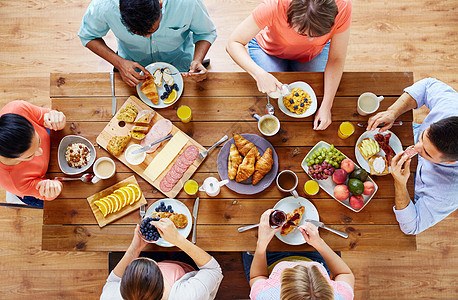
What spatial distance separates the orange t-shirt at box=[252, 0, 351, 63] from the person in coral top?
1498mm

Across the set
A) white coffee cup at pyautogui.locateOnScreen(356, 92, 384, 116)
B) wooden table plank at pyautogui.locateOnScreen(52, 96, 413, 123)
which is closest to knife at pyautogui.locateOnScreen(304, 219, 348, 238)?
wooden table plank at pyautogui.locateOnScreen(52, 96, 413, 123)

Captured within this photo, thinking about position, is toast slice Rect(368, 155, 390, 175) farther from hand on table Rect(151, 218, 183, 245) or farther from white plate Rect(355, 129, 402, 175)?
hand on table Rect(151, 218, 183, 245)

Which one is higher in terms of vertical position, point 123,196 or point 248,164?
point 248,164

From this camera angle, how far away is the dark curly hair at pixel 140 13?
1.82 m

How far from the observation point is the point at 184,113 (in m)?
2.18

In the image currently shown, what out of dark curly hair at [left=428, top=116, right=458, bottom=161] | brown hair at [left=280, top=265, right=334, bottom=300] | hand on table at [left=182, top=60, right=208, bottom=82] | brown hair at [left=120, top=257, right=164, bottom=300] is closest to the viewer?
brown hair at [left=280, top=265, right=334, bottom=300]

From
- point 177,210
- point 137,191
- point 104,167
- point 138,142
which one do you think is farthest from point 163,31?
point 177,210

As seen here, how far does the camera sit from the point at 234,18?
348 centimetres

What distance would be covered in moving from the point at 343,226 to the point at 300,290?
1.93ft

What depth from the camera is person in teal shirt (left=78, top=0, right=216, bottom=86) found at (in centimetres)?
201

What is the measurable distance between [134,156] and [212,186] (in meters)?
0.55

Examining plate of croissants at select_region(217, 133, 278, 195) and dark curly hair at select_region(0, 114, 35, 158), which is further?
plate of croissants at select_region(217, 133, 278, 195)

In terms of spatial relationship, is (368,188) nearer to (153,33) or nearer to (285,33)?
(285,33)

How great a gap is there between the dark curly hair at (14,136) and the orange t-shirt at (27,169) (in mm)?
201
